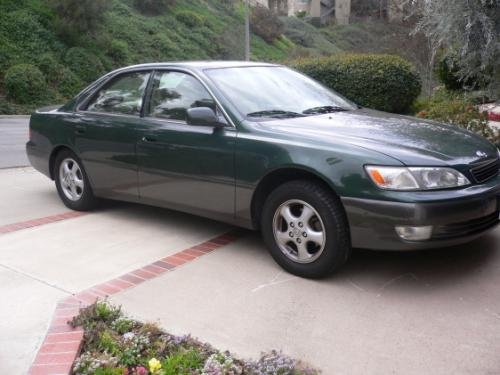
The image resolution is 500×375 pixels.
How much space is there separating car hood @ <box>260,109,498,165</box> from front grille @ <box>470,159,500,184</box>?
51 millimetres

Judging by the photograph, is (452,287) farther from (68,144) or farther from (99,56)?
(99,56)

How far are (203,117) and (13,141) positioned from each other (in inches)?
392

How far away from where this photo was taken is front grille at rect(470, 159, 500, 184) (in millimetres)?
4066

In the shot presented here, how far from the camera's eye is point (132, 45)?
30.1 meters

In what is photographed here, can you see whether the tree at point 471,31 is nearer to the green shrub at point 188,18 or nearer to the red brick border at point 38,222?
the red brick border at point 38,222

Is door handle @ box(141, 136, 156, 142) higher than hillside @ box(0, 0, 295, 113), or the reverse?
hillside @ box(0, 0, 295, 113)

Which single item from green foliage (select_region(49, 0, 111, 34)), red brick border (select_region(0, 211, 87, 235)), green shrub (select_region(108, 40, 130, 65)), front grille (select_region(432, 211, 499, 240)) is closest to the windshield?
front grille (select_region(432, 211, 499, 240))

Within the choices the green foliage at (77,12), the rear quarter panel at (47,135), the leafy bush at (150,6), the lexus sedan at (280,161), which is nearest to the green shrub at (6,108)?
the green foliage at (77,12)

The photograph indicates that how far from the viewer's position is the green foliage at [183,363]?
3012mm

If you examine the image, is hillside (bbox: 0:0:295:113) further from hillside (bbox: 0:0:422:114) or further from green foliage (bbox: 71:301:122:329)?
green foliage (bbox: 71:301:122:329)

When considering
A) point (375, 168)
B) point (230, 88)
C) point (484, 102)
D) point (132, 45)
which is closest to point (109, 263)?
point (230, 88)

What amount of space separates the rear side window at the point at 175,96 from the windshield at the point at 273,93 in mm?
163

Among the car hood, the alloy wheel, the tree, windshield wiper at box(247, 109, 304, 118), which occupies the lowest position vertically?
the alloy wheel

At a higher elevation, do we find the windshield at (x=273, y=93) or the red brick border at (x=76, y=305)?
the windshield at (x=273, y=93)
